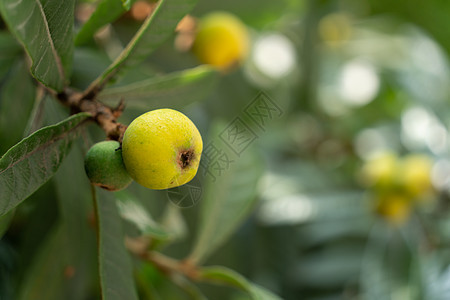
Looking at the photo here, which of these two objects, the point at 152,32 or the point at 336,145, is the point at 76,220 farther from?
the point at 336,145

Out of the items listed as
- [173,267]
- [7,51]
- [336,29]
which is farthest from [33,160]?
[336,29]

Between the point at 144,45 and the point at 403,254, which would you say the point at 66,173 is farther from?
the point at 403,254

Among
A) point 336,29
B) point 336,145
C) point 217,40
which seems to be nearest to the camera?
point 217,40

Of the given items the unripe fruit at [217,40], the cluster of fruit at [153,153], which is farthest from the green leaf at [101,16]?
the unripe fruit at [217,40]

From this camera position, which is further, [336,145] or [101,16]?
[336,145]

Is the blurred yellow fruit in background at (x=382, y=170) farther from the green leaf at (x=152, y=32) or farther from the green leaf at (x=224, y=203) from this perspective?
the green leaf at (x=152, y=32)

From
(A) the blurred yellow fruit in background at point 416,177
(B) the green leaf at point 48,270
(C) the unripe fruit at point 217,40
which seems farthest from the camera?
(A) the blurred yellow fruit in background at point 416,177

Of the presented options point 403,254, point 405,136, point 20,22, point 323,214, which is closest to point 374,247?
point 403,254

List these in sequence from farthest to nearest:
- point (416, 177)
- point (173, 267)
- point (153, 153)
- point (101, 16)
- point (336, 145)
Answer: point (336, 145), point (416, 177), point (173, 267), point (101, 16), point (153, 153)
